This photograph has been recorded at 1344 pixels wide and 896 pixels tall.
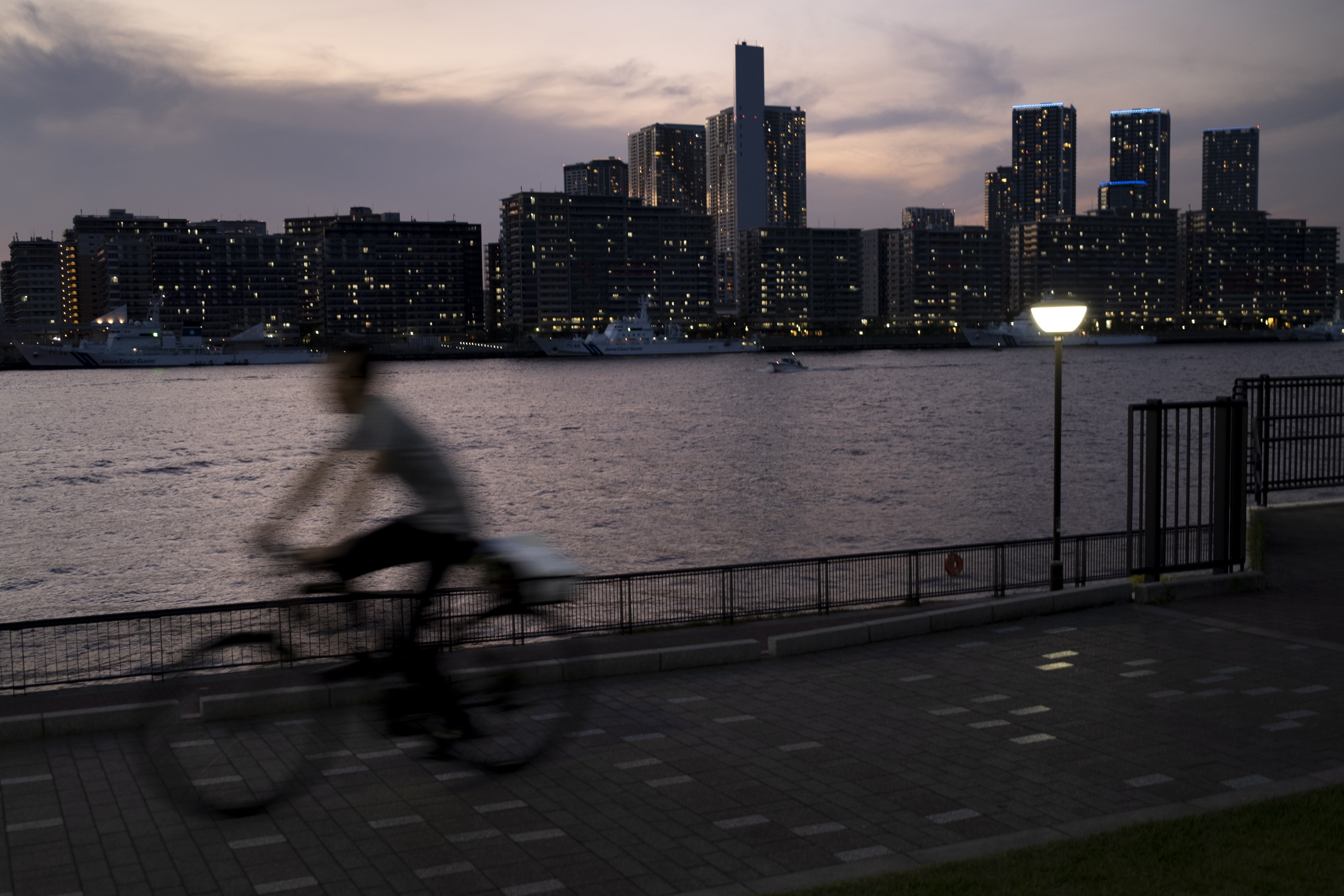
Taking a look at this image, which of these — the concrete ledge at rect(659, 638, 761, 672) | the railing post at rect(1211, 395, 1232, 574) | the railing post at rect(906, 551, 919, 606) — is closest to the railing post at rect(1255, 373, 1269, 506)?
the railing post at rect(1211, 395, 1232, 574)

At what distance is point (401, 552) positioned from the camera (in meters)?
7.16

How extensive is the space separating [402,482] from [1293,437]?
586 inches

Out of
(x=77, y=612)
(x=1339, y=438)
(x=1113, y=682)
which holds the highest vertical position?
(x=1339, y=438)

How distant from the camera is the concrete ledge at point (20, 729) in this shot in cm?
873

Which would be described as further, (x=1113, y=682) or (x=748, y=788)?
(x=1113, y=682)

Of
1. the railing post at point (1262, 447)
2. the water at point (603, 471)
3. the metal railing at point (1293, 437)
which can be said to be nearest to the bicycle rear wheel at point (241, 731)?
the water at point (603, 471)

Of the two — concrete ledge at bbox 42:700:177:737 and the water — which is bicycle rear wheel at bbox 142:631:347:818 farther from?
the water

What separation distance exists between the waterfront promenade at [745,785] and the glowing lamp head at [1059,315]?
5.51 metres

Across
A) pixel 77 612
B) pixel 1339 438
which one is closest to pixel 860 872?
pixel 1339 438

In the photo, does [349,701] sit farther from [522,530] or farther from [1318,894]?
[522,530]

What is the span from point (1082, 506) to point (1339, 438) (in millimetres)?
23938

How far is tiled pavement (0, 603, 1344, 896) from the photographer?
20.7 ft

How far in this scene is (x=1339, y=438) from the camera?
57.1 feet

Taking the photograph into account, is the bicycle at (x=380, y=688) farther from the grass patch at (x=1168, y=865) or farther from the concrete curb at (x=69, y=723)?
the grass patch at (x=1168, y=865)
